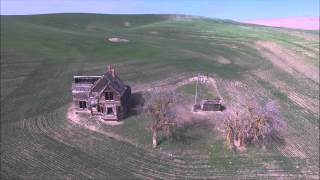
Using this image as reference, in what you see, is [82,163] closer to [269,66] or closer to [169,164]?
[169,164]

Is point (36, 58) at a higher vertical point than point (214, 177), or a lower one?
higher

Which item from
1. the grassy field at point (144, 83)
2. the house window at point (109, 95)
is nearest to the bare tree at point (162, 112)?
the grassy field at point (144, 83)

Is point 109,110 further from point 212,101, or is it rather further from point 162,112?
point 212,101

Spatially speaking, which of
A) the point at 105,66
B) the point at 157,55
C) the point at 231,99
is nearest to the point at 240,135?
the point at 231,99

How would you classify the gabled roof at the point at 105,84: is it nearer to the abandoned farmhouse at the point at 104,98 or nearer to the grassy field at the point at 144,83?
the abandoned farmhouse at the point at 104,98

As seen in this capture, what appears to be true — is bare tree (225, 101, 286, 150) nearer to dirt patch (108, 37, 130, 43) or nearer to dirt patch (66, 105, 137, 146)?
dirt patch (66, 105, 137, 146)

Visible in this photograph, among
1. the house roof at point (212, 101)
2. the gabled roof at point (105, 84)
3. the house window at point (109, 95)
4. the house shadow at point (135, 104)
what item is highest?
the gabled roof at point (105, 84)
